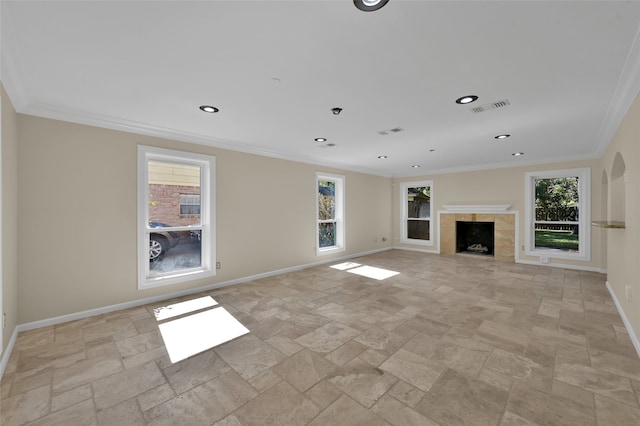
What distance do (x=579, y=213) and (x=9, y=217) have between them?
8892 millimetres

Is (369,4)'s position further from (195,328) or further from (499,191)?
(499,191)

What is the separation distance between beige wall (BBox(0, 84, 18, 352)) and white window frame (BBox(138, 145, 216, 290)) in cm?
112

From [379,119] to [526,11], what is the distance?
1.90 metres

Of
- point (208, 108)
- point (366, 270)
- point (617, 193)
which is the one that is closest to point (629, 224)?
point (617, 193)

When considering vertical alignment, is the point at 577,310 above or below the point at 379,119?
below

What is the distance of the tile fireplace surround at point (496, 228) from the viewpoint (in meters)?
6.49

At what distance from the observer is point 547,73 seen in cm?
A: 226

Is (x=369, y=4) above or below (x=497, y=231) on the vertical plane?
above

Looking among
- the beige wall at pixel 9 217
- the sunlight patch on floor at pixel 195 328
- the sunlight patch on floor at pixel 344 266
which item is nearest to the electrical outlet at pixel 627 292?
the sunlight patch on floor at pixel 344 266

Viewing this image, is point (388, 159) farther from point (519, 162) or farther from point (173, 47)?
point (173, 47)

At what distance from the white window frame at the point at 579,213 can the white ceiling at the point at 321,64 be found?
7.48 ft

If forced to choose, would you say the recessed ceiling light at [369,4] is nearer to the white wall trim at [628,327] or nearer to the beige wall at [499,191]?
the white wall trim at [628,327]

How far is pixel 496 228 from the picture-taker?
6664mm

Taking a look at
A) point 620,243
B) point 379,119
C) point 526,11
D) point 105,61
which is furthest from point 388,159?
point 105,61
